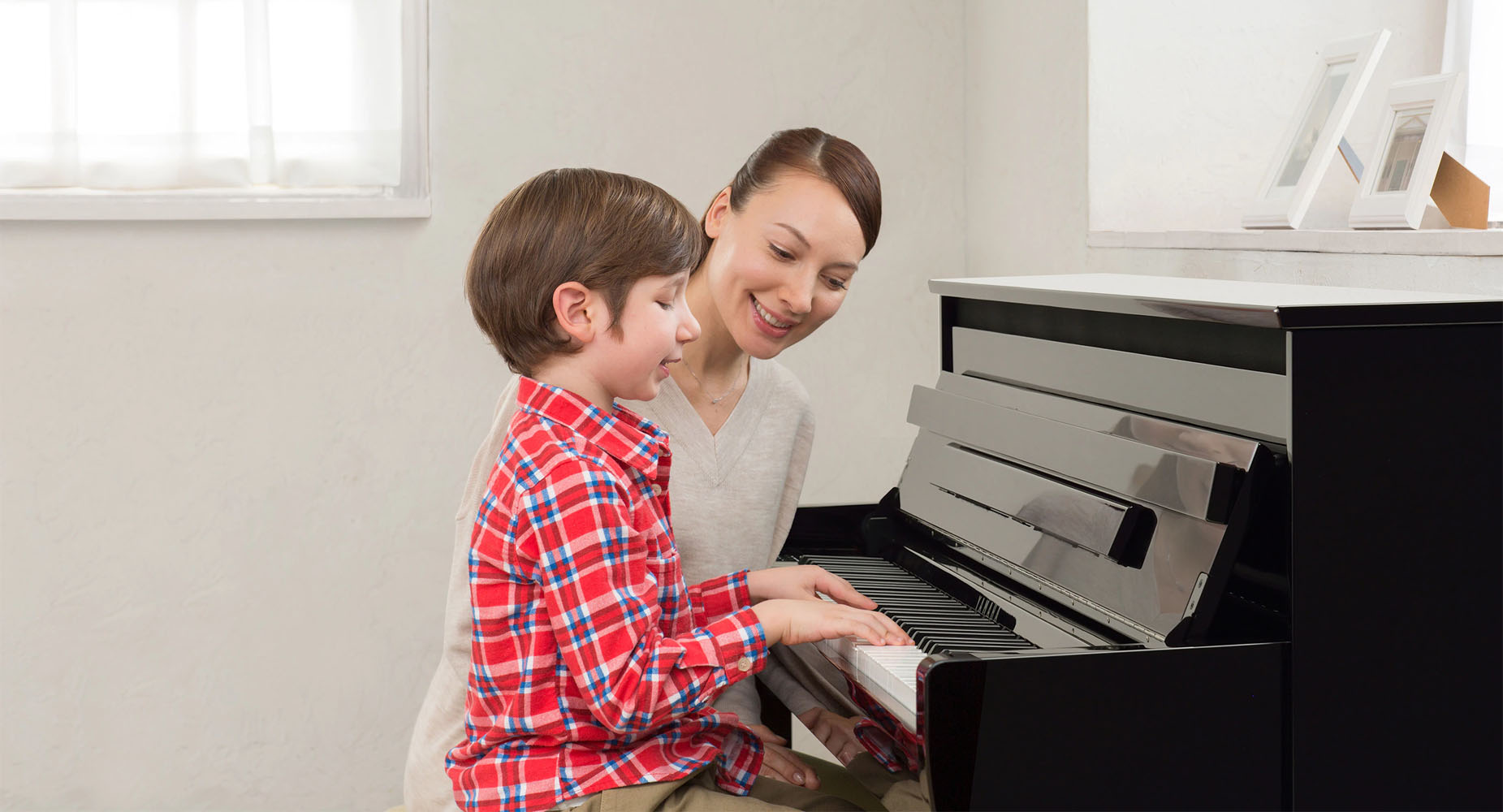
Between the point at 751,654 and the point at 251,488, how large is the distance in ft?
5.91

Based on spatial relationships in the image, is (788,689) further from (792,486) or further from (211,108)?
(211,108)

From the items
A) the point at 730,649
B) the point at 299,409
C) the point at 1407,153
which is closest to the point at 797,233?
the point at 730,649

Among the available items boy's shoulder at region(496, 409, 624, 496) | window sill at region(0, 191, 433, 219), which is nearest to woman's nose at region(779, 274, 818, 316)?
boy's shoulder at region(496, 409, 624, 496)

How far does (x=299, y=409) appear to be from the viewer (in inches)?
108

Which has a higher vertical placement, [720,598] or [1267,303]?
[1267,303]

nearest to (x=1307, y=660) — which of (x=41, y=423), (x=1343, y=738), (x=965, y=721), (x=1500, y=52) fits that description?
(x=1343, y=738)

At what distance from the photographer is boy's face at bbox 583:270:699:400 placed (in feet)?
4.46

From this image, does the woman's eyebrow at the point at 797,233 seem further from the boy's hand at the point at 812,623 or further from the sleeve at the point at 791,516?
the boy's hand at the point at 812,623

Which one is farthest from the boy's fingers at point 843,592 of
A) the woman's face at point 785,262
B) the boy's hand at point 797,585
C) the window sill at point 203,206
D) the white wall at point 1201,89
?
the window sill at point 203,206

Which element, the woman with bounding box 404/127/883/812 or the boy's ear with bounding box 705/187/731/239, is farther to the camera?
the boy's ear with bounding box 705/187/731/239

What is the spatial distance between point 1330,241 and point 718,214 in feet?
2.73

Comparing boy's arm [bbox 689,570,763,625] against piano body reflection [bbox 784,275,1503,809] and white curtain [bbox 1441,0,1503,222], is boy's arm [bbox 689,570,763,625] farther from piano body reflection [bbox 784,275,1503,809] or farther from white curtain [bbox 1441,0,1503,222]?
white curtain [bbox 1441,0,1503,222]

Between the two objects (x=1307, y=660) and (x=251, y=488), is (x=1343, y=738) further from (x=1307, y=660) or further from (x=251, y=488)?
(x=251, y=488)

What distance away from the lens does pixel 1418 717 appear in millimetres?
1224
